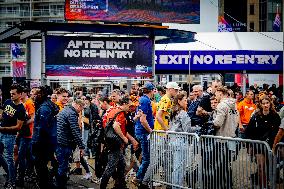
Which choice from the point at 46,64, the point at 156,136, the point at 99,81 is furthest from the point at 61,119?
the point at 99,81

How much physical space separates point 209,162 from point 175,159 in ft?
3.20

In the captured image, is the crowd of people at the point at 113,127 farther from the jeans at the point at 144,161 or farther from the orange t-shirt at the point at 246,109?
the orange t-shirt at the point at 246,109

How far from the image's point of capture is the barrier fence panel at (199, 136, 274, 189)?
271 inches

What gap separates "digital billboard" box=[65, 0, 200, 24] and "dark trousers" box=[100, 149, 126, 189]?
1309cm

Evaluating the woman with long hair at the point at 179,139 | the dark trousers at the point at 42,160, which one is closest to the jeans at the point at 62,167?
the dark trousers at the point at 42,160

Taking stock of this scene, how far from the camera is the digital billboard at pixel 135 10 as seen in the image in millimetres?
23734

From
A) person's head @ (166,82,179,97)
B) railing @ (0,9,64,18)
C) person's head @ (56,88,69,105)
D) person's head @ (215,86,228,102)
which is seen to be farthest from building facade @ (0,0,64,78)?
person's head @ (215,86,228,102)

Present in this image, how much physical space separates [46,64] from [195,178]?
720cm

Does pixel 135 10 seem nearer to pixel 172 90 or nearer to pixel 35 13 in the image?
pixel 172 90

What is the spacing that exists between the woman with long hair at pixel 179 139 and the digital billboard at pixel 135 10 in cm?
1316

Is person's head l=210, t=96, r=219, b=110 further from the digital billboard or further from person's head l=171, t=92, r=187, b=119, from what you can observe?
the digital billboard

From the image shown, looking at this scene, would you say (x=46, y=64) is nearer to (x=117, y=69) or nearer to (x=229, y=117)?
(x=117, y=69)

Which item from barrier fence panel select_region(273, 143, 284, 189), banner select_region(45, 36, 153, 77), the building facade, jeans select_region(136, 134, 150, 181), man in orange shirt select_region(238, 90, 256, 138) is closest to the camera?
barrier fence panel select_region(273, 143, 284, 189)

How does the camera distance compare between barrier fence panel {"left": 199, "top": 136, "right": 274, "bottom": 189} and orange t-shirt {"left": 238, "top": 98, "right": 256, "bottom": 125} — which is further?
orange t-shirt {"left": 238, "top": 98, "right": 256, "bottom": 125}
